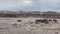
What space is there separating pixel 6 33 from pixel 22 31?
1.86 metres

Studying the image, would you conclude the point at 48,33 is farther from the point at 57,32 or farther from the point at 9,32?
the point at 9,32

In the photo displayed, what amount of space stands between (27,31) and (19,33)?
1.09 meters

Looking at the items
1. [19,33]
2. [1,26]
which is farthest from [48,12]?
[19,33]

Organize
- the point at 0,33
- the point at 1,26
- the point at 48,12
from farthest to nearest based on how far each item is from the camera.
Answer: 1. the point at 48,12
2. the point at 1,26
3. the point at 0,33

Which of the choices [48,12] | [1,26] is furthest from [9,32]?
[48,12]

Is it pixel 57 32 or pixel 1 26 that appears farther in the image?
pixel 1 26

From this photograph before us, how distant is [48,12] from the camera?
3841 cm

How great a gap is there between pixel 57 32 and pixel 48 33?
3.29ft

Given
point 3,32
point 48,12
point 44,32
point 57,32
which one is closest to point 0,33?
point 3,32

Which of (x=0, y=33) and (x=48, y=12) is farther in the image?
(x=48, y=12)

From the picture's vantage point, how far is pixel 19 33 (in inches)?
712

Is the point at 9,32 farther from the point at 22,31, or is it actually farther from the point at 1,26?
Result: the point at 1,26

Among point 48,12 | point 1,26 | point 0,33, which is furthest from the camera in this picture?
point 48,12

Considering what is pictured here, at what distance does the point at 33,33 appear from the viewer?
18156mm
